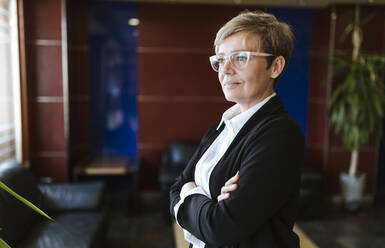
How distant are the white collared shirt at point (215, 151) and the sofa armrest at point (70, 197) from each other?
6.65 feet

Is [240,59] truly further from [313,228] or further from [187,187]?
[313,228]

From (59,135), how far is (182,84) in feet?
5.46

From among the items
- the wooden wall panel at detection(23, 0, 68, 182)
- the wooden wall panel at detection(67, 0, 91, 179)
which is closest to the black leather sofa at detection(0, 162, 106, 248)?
the wooden wall panel at detection(23, 0, 68, 182)

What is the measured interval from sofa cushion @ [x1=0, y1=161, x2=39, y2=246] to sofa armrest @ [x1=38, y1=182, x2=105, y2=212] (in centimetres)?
13

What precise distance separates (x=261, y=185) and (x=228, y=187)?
108 millimetres

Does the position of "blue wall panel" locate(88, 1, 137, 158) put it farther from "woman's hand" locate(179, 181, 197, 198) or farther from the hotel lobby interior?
"woman's hand" locate(179, 181, 197, 198)

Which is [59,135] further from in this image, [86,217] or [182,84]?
[182,84]

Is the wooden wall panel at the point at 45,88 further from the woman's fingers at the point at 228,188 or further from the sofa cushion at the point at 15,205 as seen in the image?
the woman's fingers at the point at 228,188

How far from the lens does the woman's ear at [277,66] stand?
3.45 feet

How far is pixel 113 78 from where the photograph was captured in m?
4.29

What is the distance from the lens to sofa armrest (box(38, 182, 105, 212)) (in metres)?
2.94

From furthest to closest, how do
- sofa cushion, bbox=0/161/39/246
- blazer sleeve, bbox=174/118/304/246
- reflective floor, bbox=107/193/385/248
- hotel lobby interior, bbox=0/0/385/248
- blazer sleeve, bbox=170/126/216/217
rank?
hotel lobby interior, bbox=0/0/385/248 < reflective floor, bbox=107/193/385/248 < sofa cushion, bbox=0/161/39/246 < blazer sleeve, bbox=170/126/216/217 < blazer sleeve, bbox=174/118/304/246

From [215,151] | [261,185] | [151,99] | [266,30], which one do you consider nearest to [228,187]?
[261,185]

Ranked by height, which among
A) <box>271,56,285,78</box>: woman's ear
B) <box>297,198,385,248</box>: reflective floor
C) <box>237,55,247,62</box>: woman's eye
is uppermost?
<box>237,55,247,62</box>: woman's eye
